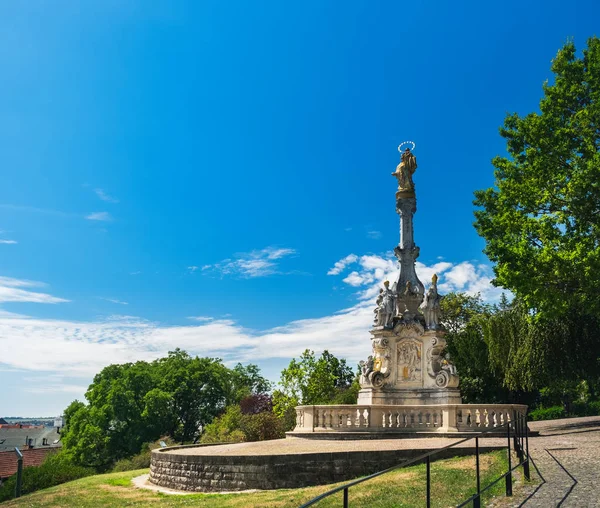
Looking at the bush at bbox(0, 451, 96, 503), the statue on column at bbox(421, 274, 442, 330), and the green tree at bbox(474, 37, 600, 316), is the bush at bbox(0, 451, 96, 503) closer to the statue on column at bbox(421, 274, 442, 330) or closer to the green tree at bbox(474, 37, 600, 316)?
the statue on column at bbox(421, 274, 442, 330)

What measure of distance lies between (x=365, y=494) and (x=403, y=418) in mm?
12569

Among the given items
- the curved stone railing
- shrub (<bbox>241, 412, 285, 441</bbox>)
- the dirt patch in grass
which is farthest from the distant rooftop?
the dirt patch in grass

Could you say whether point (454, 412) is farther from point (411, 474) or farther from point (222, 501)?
point (222, 501)

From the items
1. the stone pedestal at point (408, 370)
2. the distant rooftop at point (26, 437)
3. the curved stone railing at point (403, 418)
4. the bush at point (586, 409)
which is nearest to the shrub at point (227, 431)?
the stone pedestal at point (408, 370)

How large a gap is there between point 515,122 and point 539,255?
18.9 feet

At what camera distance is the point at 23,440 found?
67.2 metres

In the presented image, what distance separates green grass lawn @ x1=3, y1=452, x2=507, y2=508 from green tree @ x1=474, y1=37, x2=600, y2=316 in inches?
343

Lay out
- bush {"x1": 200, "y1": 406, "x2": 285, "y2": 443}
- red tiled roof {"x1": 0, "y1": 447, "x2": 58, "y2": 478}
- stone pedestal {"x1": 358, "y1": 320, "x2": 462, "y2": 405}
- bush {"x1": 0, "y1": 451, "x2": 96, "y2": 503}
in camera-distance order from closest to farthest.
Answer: stone pedestal {"x1": 358, "y1": 320, "x2": 462, "y2": 405} → bush {"x1": 0, "y1": 451, "x2": 96, "y2": 503} → bush {"x1": 200, "y1": 406, "x2": 285, "y2": 443} → red tiled roof {"x1": 0, "y1": 447, "x2": 58, "y2": 478}

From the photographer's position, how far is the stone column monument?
2122 cm

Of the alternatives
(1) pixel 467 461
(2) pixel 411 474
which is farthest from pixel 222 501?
(1) pixel 467 461

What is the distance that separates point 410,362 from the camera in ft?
72.2

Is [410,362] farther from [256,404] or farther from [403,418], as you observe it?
[256,404]

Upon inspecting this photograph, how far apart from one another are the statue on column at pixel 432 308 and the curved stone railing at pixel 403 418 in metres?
4.22

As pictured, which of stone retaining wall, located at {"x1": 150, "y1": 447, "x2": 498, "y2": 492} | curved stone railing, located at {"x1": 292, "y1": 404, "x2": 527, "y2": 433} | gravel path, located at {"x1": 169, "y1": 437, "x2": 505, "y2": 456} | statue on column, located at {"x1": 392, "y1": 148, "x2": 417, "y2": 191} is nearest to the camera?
stone retaining wall, located at {"x1": 150, "y1": 447, "x2": 498, "y2": 492}
